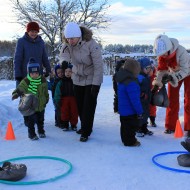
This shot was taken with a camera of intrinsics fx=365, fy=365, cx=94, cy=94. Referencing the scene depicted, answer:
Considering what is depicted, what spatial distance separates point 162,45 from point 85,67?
139cm

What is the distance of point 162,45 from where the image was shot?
630cm

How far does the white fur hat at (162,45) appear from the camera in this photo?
630 cm

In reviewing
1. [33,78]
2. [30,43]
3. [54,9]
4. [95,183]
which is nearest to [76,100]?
[33,78]

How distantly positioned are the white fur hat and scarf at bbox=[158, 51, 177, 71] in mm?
294

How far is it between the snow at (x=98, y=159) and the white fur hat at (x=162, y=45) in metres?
1.55

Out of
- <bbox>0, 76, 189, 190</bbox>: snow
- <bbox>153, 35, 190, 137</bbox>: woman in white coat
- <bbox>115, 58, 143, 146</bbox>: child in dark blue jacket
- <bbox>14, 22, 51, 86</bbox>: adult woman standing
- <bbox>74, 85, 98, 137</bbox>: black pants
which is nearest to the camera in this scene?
<bbox>0, 76, 189, 190</bbox>: snow

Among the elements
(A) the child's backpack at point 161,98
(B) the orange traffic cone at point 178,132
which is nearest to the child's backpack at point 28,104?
(A) the child's backpack at point 161,98

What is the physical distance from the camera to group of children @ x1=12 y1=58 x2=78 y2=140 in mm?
6328

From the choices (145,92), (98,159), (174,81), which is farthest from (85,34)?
(98,159)

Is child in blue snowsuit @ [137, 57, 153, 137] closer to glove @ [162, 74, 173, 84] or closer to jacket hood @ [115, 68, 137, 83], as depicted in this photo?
glove @ [162, 74, 173, 84]

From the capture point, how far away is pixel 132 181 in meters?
4.39

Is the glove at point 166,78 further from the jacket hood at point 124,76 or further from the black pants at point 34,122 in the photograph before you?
the black pants at point 34,122

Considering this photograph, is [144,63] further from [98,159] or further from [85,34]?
[98,159]

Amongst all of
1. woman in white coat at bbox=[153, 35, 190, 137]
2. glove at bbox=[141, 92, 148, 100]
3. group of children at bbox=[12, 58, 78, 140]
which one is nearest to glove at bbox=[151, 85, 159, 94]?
woman in white coat at bbox=[153, 35, 190, 137]
